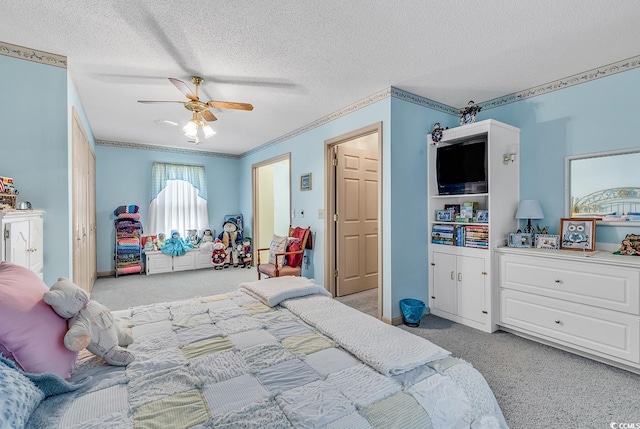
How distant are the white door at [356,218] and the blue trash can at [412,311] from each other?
116cm

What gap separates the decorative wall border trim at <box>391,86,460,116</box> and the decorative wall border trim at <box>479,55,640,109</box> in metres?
0.33

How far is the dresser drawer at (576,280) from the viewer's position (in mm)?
2248

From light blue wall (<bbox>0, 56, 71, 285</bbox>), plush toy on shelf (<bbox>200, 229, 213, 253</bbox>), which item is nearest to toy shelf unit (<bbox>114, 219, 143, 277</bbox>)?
plush toy on shelf (<bbox>200, 229, 213, 253</bbox>)

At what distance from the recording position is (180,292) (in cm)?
446

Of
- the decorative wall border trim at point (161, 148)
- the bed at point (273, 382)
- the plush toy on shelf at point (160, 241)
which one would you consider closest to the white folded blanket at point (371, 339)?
the bed at point (273, 382)

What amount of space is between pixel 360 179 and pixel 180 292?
3.20 metres

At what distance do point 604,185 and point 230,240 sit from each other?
587 centimetres

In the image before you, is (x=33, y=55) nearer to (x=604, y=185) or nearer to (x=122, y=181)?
(x=122, y=181)

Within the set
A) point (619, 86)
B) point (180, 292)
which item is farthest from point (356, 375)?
point (180, 292)

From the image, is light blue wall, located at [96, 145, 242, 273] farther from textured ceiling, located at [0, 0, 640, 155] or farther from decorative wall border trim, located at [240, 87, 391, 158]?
textured ceiling, located at [0, 0, 640, 155]

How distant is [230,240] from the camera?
636cm

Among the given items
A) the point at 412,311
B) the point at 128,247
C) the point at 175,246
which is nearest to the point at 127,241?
the point at 128,247

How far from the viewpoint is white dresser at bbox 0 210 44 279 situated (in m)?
1.70

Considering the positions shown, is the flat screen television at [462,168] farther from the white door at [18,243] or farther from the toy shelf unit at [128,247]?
the toy shelf unit at [128,247]
